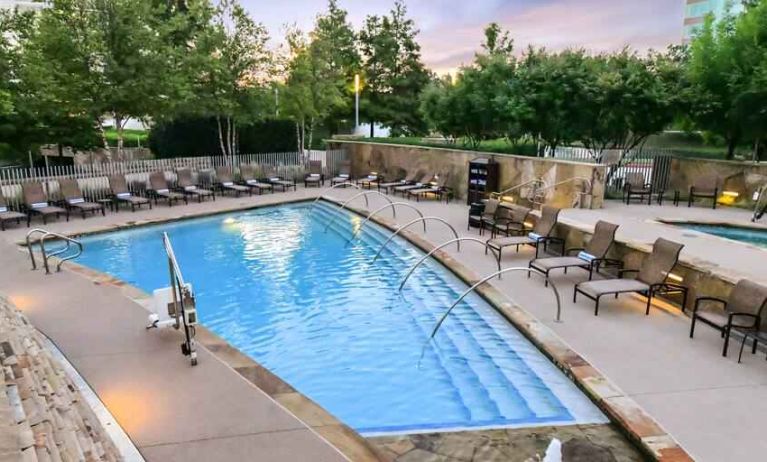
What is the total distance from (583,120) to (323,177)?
1070 cm

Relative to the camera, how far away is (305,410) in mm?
4758

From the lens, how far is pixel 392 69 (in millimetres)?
31969

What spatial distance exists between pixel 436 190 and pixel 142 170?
32.6 ft

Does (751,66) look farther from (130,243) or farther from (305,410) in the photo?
(130,243)

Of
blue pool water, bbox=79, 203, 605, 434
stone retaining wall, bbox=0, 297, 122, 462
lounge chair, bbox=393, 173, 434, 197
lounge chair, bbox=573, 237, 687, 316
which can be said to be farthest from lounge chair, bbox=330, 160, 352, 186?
stone retaining wall, bbox=0, 297, 122, 462

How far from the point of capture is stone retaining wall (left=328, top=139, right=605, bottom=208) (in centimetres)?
1307

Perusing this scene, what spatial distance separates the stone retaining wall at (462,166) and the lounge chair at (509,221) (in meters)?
2.06

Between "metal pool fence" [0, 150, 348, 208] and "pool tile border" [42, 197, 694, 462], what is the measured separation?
895 cm

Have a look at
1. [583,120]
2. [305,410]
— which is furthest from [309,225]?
[305,410]

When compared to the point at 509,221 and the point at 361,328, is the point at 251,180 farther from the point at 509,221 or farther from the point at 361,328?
the point at 361,328

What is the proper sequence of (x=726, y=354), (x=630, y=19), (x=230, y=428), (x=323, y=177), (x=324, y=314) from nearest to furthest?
(x=230, y=428) < (x=726, y=354) < (x=324, y=314) < (x=323, y=177) < (x=630, y=19)

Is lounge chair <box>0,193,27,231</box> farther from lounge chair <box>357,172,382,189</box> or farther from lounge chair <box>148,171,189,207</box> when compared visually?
lounge chair <box>357,172,382,189</box>

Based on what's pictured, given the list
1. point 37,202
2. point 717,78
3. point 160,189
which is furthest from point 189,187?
point 717,78

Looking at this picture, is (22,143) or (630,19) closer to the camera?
(22,143)
